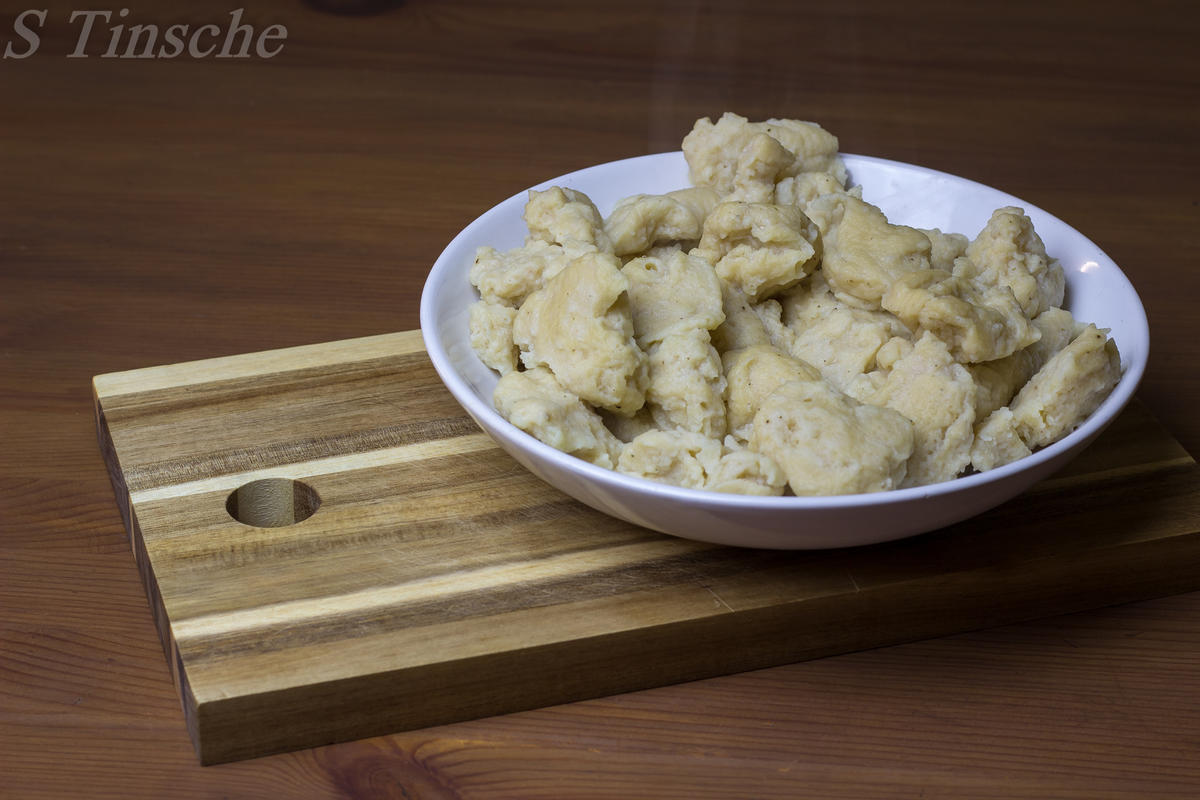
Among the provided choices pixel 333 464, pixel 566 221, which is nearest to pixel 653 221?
pixel 566 221

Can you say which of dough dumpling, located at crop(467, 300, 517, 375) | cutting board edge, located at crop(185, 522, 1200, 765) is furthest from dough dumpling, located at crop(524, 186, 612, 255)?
cutting board edge, located at crop(185, 522, 1200, 765)

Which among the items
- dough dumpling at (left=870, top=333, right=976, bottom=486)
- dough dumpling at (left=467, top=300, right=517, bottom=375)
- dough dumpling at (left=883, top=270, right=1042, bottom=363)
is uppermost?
dough dumpling at (left=883, top=270, right=1042, bottom=363)

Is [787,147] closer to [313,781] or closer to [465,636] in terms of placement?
[465,636]

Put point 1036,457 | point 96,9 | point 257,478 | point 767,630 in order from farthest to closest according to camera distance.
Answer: point 96,9 < point 257,478 < point 767,630 < point 1036,457

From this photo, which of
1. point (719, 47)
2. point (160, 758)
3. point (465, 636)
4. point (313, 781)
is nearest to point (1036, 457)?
point (465, 636)

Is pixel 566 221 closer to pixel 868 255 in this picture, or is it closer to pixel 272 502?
pixel 868 255

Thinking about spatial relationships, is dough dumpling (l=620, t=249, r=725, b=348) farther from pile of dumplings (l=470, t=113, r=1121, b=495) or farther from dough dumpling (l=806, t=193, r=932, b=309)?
dough dumpling (l=806, t=193, r=932, b=309)

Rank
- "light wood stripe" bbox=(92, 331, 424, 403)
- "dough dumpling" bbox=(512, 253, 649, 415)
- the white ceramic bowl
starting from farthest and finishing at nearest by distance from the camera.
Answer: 1. "light wood stripe" bbox=(92, 331, 424, 403)
2. "dough dumpling" bbox=(512, 253, 649, 415)
3. the white ceramic bowl
